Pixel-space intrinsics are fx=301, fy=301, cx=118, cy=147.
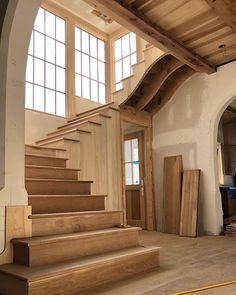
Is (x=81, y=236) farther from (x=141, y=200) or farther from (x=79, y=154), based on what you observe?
(x=141, y=200)

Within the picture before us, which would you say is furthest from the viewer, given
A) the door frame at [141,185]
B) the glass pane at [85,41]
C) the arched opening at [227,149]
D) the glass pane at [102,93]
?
the arched opening at [227,149]

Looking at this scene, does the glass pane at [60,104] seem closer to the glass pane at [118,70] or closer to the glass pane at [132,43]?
the glass pane at [118,70]

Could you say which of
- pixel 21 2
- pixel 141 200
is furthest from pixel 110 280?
pixel 141 200

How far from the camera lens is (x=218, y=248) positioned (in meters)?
3.62

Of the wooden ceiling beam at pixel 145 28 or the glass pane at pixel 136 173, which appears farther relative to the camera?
the glass pane at pixel 136 173

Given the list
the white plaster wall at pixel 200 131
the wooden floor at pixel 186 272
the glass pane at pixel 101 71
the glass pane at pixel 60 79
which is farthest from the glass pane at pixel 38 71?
the wooden floor at pixel 186 272

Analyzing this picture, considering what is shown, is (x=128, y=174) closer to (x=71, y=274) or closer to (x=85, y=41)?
(x=85, y=41)

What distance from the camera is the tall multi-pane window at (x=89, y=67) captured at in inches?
243

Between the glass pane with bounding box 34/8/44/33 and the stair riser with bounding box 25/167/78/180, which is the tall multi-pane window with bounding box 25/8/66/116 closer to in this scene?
the glass pane with bounding box 34/8/44/33

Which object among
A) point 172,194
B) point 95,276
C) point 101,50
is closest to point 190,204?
point 172,194

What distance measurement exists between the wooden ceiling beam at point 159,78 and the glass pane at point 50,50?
1.83 m

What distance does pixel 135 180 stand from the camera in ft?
19.9

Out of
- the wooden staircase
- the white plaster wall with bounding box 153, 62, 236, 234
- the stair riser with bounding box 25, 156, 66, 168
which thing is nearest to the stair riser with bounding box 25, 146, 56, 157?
the stair riser with bounding box 25, 156, 66, 168

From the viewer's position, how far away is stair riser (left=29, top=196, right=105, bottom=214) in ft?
9.34
